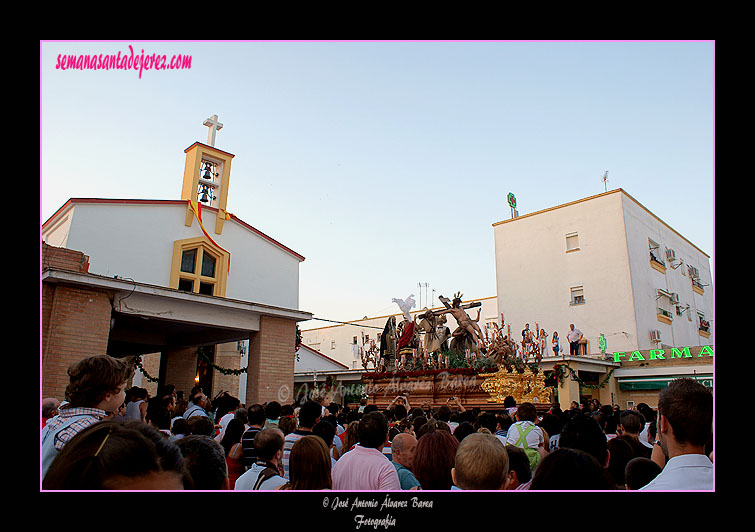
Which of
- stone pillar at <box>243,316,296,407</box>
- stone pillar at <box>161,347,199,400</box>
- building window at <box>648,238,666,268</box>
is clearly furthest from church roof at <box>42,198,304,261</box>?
building window at <box>648,238,666,268</box>

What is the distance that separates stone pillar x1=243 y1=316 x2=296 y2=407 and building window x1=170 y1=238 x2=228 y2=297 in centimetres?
215

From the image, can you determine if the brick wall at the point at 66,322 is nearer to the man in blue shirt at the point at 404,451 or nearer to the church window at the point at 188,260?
the church window at the point at 188,260

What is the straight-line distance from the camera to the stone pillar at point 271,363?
13.3m

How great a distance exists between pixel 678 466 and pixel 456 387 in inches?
475

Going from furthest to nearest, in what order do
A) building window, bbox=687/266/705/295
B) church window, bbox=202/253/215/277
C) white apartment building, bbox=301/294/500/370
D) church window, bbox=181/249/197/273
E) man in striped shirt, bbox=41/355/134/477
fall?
white apartment building, bbox=301/294/500/370 → building window, bbox=687/266/705/295 → church window, bbox=202/253/215/277 → church window, bbox=181/249/197/273 → man in striped shirt, bbox=41/355/134/477

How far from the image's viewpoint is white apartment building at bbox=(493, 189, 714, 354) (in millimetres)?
27953

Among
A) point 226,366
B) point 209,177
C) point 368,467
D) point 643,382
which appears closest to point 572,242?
point 643,382

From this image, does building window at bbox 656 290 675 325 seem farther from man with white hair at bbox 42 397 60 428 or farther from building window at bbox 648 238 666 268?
man with white hair at bbox 42 397 60 428

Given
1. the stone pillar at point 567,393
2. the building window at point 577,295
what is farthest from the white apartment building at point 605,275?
the stone pillar at point 567,393

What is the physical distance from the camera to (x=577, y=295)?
3033cm

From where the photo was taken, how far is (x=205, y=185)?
51.6ft

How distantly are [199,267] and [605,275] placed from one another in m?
22.3

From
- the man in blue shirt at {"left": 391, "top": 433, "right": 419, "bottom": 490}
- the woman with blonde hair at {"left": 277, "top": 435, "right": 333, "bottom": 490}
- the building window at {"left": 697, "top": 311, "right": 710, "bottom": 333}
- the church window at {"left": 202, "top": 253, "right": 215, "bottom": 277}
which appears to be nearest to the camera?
the woman with blonde hair at {"left": 277, "top": 435, "right": 333, "bottom": 490}
